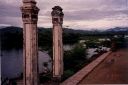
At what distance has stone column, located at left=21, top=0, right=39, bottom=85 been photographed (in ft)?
16.8

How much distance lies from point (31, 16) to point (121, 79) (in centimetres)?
443

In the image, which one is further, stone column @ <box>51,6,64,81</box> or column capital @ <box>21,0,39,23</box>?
stone column @ <box>51,6,64,81</box>

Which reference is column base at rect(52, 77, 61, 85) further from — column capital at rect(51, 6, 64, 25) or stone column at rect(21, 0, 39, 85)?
stone column at rect(21, 0, 39, 85)

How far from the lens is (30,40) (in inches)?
203

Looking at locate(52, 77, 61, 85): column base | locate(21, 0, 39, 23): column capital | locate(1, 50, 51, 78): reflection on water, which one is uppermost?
locate(21, 0, 39, 23): column capital

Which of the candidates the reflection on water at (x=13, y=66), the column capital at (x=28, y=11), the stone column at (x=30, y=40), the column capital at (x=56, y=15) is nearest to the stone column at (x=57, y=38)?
the column capital at (x=56, y=15)

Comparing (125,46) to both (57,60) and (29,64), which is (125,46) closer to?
(57,60)

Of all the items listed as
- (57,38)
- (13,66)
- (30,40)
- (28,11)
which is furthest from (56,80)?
(13,66)

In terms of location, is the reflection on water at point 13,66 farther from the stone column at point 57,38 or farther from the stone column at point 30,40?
the stone column at point 30,40

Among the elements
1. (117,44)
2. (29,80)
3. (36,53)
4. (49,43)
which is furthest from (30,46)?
(49,43)

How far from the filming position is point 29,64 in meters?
5.20

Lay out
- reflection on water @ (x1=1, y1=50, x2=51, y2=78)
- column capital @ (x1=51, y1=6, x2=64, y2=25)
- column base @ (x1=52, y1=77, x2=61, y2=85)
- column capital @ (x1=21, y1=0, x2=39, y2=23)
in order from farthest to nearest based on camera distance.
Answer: reflection on water @ (x1=1, y1=50, x2=51, y2=78) → column capital @ (x1=51, y1=6, x2=64, y2=25) → column base @ (x1=52, y1=77, x2=61, y2=85) → column capital @ (x1=21, y1=0, x2=39, y2=23)

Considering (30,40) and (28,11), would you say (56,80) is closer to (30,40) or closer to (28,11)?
(30,40)

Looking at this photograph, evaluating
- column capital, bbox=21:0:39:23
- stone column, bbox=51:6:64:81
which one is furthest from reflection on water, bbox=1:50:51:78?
column capital, bbox=21:0:39:23
